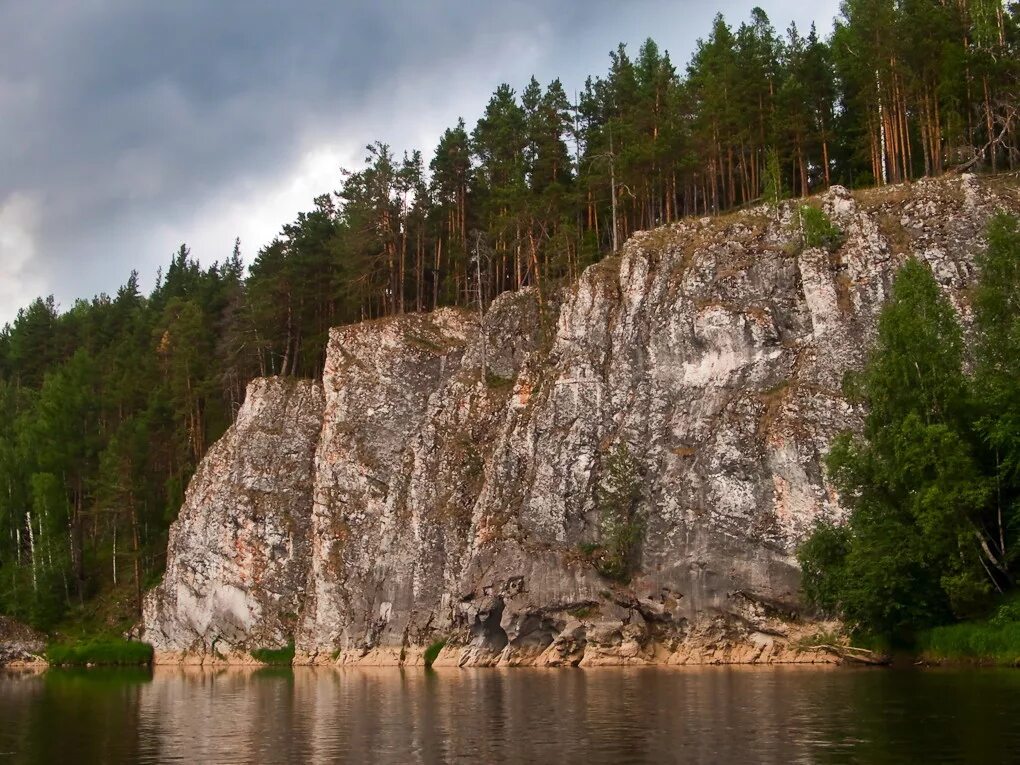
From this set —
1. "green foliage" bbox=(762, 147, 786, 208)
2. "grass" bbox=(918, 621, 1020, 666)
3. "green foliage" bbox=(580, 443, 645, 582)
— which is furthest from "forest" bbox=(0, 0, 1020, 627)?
"grass" bbox=(918, 621, 1020, 666)

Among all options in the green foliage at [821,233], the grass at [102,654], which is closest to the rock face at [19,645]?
the grass at [102,654]

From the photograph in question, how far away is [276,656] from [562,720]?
4609 centimetres

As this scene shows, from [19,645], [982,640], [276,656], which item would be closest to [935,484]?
[982,640]

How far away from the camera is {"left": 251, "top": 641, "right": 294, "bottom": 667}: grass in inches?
2633

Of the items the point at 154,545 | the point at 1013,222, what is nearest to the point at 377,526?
the point at 154,545

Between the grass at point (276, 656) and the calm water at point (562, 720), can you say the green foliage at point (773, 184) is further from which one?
the grass at point (276, 656)

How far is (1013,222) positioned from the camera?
4312cm

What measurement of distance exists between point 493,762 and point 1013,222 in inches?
1413

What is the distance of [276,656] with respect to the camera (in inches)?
2662

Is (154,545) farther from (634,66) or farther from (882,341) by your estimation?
(882,341)

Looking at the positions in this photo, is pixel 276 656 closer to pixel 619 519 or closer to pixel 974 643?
pixel 619 519

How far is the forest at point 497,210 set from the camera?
62406 mm

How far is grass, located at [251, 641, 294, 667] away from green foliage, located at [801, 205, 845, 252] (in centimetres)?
4339

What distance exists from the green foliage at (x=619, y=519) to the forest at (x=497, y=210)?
64.0 ft
